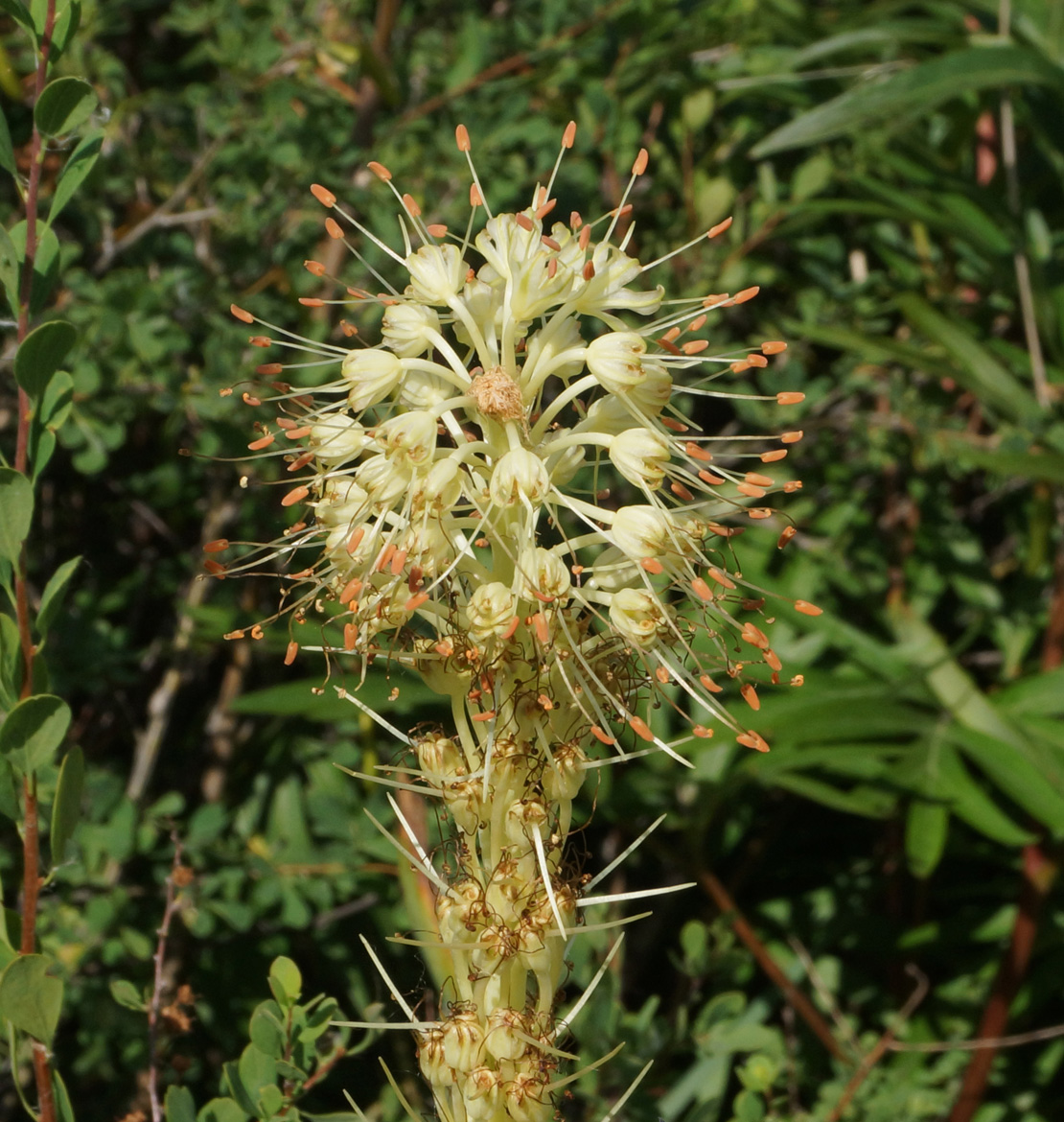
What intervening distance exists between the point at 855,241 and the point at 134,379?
1827 mm

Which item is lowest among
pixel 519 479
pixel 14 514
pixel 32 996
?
pixel 32 996

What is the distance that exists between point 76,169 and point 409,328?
13.9 inches

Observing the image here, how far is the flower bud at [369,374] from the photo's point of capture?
114 centimetres

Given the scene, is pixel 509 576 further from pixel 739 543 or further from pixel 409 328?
pixel 739 543

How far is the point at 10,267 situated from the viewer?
110cm

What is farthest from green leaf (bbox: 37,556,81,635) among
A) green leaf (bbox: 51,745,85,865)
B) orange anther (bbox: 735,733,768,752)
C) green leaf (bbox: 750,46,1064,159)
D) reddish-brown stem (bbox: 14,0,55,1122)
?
green leaf (bbox: 750,46,1064,159)

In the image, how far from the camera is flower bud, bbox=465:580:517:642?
1062 mm

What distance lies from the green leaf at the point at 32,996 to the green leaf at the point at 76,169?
676mm

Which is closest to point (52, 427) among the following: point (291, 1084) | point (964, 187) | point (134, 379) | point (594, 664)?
point (594, 664)

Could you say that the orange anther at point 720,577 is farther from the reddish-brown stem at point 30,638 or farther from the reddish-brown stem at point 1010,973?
the reddish-brown stem at point 1010,973

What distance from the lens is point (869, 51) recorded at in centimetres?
297

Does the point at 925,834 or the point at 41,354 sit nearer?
the point at 41,354

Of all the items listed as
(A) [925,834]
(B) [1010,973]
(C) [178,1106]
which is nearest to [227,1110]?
(C) [178,1106]

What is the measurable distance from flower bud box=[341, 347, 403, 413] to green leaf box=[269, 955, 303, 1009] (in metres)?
0.62
